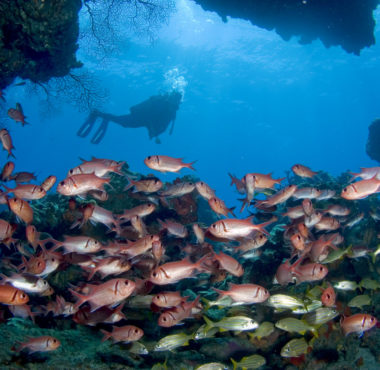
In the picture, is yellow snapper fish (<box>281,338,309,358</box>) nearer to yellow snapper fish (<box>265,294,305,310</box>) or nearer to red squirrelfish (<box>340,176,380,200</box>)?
yellow snapper fish (<box>265,294,305,310</box>)

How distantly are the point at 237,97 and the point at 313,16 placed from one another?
54.3 m

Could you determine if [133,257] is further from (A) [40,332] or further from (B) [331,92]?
(B) [331,92]

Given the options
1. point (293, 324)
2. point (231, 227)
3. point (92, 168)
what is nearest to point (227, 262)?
point (231, 227)

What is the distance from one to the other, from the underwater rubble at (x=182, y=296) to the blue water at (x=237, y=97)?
275 inches

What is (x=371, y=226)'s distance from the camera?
832 cm

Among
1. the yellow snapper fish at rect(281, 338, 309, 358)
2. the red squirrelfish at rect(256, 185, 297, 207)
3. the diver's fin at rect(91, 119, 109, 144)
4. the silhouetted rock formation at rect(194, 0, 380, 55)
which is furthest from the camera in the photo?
the diver's fin at rect(91, 119, 109, 144)

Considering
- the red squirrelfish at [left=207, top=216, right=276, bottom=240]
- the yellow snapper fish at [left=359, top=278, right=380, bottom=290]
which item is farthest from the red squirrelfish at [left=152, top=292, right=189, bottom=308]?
the yellow snapper fish at [left=359, top=278, right=380, bottom=290]

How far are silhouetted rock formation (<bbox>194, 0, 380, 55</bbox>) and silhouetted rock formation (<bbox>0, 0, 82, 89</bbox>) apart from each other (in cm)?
1119

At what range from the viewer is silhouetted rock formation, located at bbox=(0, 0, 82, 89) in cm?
842

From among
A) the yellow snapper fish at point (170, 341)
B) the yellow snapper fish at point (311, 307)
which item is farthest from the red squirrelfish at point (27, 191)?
the yellow snapper fish at point (311, 307)

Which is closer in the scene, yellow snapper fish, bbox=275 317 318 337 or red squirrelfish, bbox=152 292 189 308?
red squirrelfish, bbox=152 292 189 308

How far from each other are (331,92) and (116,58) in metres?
51.3

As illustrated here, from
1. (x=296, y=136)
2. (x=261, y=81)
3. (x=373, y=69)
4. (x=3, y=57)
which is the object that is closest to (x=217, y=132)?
(x=296, y=136)

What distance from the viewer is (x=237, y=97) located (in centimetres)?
7112
